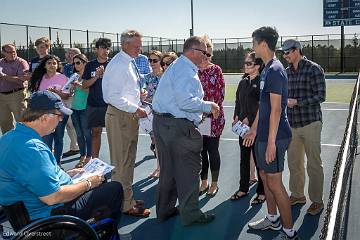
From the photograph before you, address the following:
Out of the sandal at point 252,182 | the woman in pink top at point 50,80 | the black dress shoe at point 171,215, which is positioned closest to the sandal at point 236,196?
the sandal at point 252,182

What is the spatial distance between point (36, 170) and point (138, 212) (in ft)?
7.84

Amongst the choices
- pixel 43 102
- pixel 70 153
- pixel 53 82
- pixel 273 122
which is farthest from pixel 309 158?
pixel 70 153

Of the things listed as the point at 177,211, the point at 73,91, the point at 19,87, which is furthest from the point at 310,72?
the point at 19,87

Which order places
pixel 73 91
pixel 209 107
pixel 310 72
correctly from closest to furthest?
1. pixel 209 107
2. pixel 310 72
3. pixel 73 91

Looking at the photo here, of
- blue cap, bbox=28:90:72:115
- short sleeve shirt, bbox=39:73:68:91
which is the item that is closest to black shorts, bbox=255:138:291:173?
blue cap, bbox=28:90:72:115

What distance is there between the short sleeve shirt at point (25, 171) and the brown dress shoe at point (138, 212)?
2164 mm

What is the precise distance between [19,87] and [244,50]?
3138 centimetres

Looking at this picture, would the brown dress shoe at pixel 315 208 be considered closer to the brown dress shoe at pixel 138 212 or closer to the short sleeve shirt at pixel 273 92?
the short sleeve shirt at pixel 273 92

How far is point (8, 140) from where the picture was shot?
281 centimetres

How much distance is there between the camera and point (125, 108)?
184 inches

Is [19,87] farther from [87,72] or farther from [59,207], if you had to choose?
[59,207]

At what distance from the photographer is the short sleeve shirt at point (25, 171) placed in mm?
2727

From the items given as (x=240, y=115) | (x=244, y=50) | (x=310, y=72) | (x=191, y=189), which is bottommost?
(x=191, y=189)

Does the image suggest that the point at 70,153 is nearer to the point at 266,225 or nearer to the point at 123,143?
the point at 123,143
